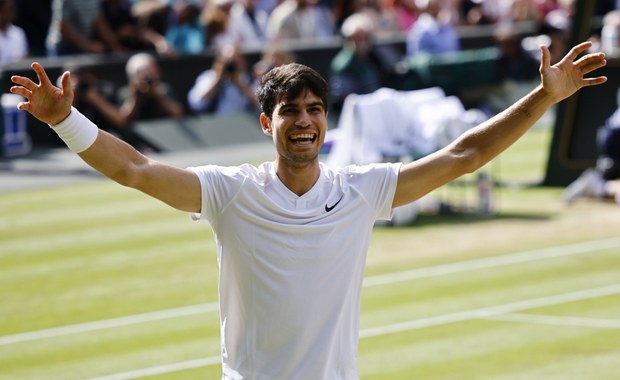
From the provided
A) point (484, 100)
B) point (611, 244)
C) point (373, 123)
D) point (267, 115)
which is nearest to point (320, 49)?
point (484, 100)

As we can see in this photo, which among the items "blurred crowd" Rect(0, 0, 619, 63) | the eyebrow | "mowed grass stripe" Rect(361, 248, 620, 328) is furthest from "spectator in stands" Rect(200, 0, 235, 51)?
the eyebrow

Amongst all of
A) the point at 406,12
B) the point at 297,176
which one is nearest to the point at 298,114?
the point at 297,176

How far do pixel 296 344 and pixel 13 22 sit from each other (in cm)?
1629

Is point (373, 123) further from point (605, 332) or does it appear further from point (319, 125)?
point (319, 125)

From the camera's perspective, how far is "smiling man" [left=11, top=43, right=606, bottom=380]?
5480 mm

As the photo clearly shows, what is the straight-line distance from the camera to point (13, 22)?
68.4 feet

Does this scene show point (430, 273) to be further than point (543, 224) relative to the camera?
No

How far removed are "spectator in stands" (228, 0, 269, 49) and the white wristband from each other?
17.1 m

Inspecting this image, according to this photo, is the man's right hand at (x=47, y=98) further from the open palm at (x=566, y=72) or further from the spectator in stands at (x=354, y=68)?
the spectator in stands at (x=354, y=68)

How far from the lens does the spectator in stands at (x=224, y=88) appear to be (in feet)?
69.1

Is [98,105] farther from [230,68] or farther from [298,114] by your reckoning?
[298,114]

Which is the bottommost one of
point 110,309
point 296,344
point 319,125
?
point 110,309

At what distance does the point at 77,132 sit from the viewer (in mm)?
5199

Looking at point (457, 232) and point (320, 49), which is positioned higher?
point (320, 49)
